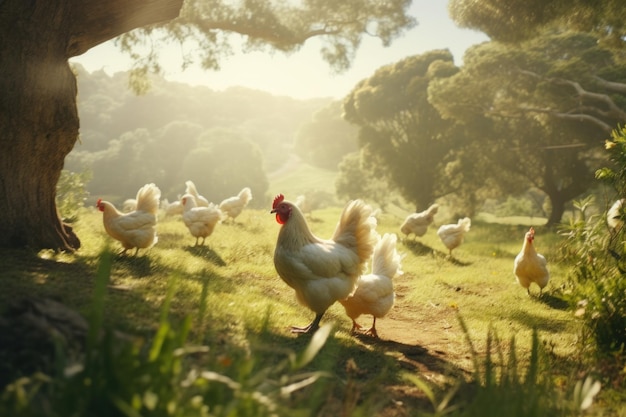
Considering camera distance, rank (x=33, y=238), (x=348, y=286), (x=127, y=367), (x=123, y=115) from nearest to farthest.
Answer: (x=127, y=367) < (x=348, y=286) < (x=33, y=238) < (x=123, y=115)

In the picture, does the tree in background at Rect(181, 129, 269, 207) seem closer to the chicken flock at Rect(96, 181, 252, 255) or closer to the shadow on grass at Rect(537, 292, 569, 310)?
the chicken flock at Rect(96, 181, 252, 255)

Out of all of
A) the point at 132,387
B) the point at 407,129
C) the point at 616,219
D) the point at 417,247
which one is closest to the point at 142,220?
the point at 132,387

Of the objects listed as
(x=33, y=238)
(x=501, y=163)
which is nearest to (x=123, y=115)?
(x=501, y=163)

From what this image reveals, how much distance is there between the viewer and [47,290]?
4.14 m

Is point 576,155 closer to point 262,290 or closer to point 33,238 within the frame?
point 262,290

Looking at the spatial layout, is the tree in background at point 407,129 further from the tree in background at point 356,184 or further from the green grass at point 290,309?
the green grass at point 290,309

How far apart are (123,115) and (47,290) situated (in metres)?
74.7

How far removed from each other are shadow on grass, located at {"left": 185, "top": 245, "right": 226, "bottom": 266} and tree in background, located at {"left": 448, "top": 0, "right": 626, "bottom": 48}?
8.46 m

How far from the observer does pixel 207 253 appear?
10.2 m

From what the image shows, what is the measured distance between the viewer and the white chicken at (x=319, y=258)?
5.24 metres

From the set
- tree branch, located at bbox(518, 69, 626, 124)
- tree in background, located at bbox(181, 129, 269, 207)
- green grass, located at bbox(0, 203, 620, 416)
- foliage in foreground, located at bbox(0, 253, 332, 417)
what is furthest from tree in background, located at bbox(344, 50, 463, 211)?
foliage in foreground, located at bbox(0, 253, 332, 417)

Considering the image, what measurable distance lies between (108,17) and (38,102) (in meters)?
1.81

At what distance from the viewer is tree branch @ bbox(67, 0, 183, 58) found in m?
6.54

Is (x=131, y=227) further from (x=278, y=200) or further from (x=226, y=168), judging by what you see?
(x=226, y=168)
